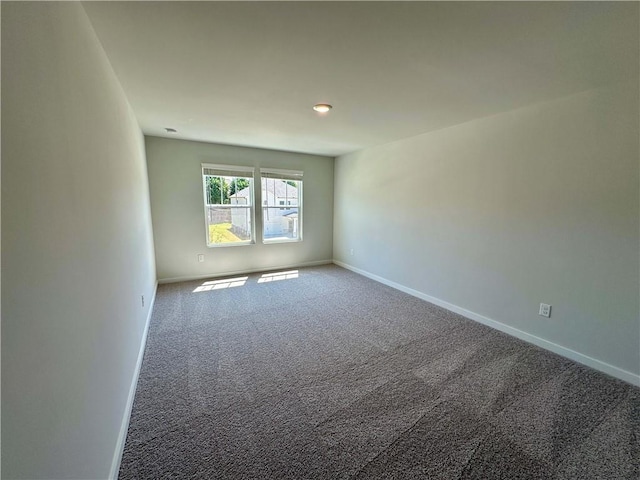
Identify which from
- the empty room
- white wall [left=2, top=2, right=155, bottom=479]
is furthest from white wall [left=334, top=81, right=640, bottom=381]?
white wall [left=2, top=2, right=155, bottom=479]

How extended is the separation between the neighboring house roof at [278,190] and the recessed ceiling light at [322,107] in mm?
2408

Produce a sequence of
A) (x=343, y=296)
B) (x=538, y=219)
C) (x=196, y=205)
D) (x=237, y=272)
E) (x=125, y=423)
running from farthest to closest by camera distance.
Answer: (x=237, y=272)
(x=196, y=205)
(x=343, y=296)
(x=538, y=219)
(x=125, y=423)

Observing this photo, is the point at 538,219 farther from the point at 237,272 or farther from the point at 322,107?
the point at 237,272

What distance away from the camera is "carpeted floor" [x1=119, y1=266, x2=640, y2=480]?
56.1 inches

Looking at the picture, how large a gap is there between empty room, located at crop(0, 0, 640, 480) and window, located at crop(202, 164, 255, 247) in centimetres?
90

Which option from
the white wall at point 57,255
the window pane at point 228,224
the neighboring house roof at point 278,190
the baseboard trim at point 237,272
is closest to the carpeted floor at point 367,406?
the white wall at point 57,255

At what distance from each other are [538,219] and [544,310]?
2.81ft

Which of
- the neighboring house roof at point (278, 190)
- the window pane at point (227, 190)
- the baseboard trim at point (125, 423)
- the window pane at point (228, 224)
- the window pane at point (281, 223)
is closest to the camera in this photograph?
the baseboard trim at point (125, 423)

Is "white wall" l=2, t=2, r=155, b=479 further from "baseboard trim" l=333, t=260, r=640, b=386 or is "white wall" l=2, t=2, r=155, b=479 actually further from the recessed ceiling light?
"baseboard trim" l=333, t=260, r=640, b=386

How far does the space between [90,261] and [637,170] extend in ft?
11.4

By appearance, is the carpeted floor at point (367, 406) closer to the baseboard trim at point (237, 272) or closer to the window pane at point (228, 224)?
the baseboard trim at point (237, 272)

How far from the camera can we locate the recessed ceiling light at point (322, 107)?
251 cm

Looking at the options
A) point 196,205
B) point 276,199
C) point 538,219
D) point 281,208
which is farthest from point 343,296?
point 196,205

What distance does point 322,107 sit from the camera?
100 inches
